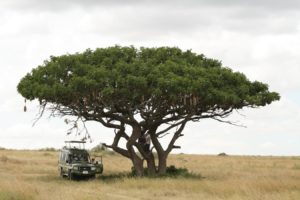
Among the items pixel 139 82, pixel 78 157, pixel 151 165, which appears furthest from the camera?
pixel 151 165

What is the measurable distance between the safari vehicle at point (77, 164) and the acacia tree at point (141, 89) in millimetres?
1736

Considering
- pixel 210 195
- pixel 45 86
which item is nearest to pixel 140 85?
pixel 45 86

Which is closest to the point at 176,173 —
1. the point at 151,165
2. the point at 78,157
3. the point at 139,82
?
the point at 151,165

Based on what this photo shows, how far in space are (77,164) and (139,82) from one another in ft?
23.0

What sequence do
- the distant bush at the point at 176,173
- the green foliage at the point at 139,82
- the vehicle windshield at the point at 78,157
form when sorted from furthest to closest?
the vehicle windshield at the point at 78,157, the distant bush at the point at 176,173, the green foliage at the point at 139,82

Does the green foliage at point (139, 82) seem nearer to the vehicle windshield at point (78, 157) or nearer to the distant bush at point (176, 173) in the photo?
the vehicle windshield at point (78, 157)

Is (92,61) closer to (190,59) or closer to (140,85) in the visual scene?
(140,85)

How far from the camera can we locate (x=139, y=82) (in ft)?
92.1

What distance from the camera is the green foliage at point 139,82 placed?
1124 inches

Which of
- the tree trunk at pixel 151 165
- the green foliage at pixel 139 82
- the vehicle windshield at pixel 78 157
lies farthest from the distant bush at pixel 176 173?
the green foliage at pixel 139 82

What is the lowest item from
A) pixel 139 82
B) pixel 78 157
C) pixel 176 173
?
pixel 176 173

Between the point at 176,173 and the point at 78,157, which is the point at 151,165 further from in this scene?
the point at 78,157

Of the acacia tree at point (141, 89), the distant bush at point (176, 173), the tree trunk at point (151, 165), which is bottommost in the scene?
the distant bush at point (176, 173)

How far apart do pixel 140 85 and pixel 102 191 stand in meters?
6.37
